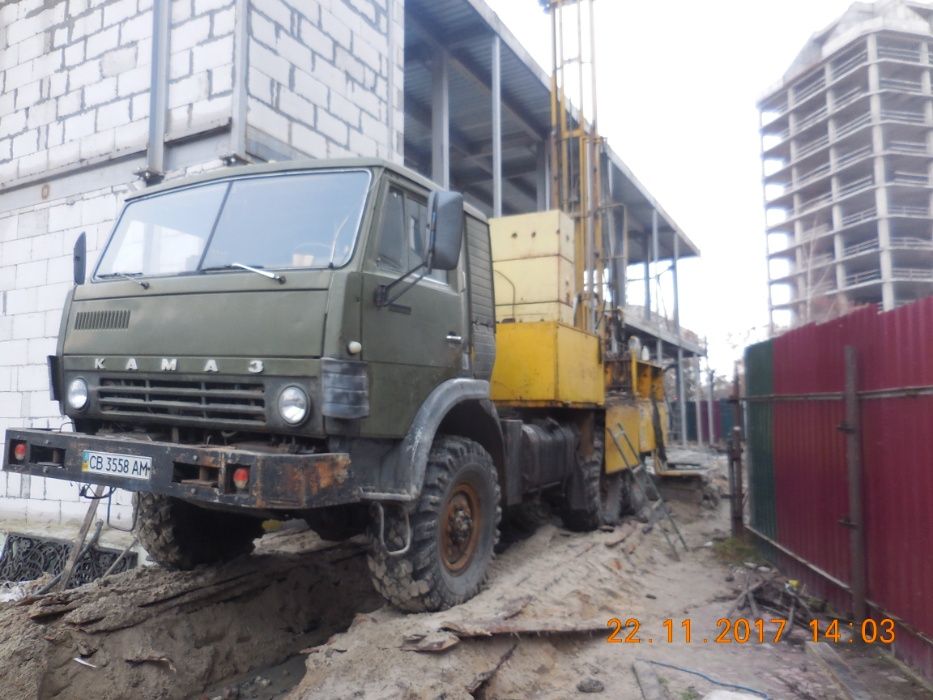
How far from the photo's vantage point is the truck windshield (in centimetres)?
404

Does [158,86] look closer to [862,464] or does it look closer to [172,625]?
[172,625]

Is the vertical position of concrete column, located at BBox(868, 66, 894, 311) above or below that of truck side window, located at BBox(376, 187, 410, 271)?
above

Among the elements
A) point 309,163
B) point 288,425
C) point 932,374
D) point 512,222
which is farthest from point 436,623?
point 512,222

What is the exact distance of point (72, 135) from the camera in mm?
8242

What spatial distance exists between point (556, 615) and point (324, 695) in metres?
1.80

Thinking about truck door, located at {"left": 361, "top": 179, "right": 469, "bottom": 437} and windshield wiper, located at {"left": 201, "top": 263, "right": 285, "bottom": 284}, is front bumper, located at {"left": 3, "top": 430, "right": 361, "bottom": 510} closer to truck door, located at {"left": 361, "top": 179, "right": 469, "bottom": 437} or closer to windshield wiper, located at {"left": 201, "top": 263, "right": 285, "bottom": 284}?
truck door, located at {"left": 361, "top": 179, "right": 469, "bottom": 437}

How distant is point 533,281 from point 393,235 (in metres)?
4.35

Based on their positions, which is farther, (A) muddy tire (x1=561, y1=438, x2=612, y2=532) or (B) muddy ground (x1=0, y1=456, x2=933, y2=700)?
(A) muddy tire (x1=561, y1=438, x2=612, y2=532)

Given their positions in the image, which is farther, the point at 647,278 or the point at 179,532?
the point at 647,278

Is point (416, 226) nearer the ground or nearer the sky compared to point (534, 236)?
nearer the ground

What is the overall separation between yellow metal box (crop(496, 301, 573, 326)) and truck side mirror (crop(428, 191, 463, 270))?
4096 millimetres

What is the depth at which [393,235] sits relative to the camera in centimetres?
427
